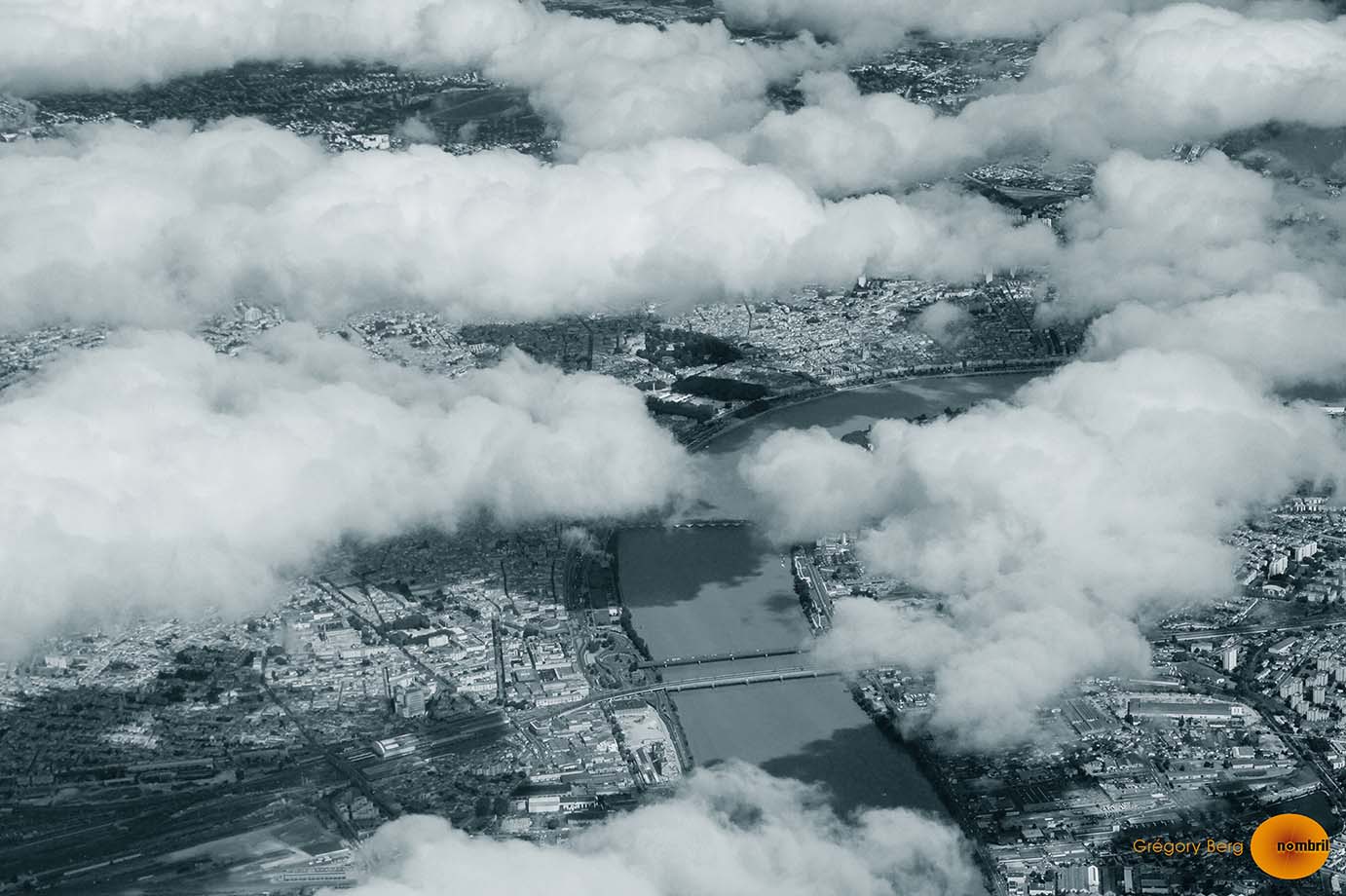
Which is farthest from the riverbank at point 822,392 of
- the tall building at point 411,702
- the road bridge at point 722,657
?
the tall building at point 411,702

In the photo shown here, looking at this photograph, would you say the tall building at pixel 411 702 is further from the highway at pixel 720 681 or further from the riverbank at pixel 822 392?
the riverbank at pixel 822 392

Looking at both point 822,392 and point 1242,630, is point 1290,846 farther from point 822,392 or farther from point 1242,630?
point 822,392

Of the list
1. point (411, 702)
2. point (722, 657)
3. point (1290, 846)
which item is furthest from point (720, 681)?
point (1290, 846)

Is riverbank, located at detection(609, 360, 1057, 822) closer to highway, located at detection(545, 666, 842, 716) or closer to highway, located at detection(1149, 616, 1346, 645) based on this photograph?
highway, located at detection(545, 666, 842, 716)

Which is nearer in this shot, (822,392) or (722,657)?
(722,657)

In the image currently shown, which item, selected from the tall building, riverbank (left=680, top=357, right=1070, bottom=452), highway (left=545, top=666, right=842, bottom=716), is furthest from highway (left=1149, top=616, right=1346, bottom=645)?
the tall building

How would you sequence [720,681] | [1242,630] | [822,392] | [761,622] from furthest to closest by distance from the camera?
[822,392]
[761,622]
[1242,630]
[720,681]
